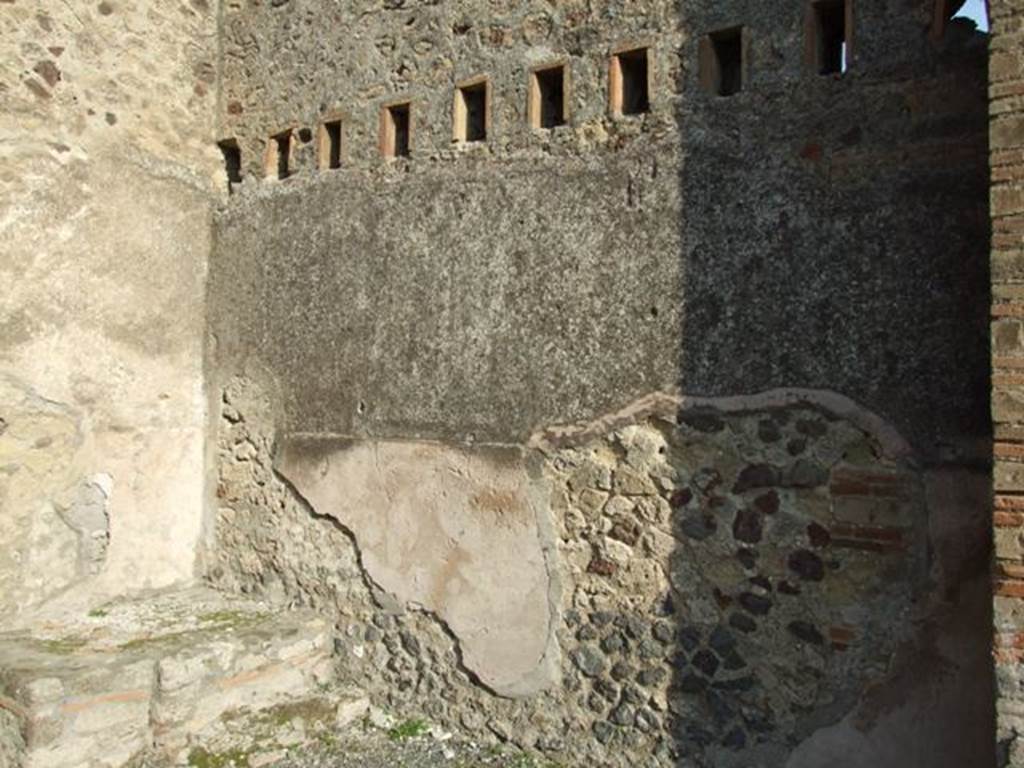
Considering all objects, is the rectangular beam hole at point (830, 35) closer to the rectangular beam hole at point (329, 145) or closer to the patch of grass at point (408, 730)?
the rectangular beam hole at point (329, 145)

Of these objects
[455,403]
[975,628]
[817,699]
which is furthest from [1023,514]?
[455,403]

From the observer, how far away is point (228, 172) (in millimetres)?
5340

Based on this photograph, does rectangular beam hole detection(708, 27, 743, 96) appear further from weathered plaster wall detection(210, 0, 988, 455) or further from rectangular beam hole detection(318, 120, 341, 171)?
rectangular beam hole detection(318, 120, 341, 171)

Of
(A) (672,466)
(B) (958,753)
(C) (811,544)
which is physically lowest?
(B) (958,753)

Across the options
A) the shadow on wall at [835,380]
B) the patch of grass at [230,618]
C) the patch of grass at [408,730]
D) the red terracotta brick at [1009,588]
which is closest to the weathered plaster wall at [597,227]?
the shadow on wall at [835,380]

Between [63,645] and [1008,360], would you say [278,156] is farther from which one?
[1008,360]

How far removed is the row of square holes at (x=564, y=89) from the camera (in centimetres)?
343

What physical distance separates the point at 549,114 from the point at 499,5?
55 centimetres

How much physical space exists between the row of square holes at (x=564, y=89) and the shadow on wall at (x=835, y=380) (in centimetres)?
3

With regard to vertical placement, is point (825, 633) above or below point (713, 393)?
below

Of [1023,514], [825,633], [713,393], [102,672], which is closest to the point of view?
[1023,514]

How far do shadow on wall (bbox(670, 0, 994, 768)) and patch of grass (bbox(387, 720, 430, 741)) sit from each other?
46.9 inches

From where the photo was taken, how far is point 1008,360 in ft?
8.39

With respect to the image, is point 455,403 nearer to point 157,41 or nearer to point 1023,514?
point 1023,514
